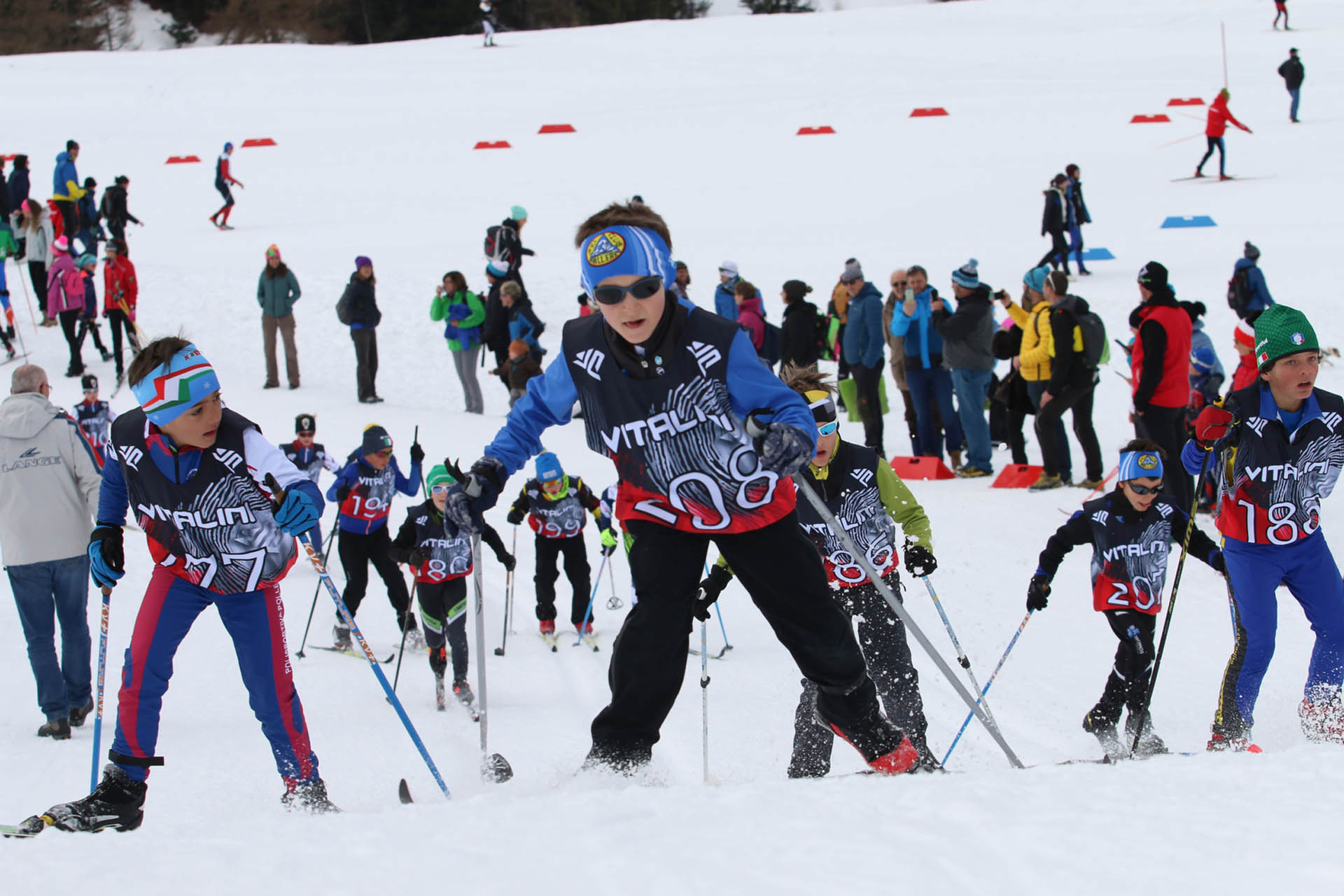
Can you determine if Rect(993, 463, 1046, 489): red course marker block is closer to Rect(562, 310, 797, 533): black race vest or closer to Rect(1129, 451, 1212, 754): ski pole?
Rect(1129, 451, 1212, 754): ski pole

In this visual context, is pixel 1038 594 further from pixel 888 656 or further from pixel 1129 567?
pixel 888 656

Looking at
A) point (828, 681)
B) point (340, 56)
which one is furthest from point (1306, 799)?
point (340, 56)

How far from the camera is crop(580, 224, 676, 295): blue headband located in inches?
133

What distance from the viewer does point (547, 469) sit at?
26.3ft

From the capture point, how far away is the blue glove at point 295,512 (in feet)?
13.5

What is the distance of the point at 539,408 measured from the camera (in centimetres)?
361

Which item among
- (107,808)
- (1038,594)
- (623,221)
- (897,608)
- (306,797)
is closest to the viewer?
(623,221)

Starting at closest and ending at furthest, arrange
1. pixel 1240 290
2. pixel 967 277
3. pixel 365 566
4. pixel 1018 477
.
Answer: pixel 365 566 < pixel 1018 477 < pixel 967 277 < pixel 1240 290

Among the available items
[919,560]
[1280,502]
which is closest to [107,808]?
[919,560]

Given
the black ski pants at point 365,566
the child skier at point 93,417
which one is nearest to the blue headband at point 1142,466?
the black ski pants at point 365,566

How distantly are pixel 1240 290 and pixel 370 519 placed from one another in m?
8.02

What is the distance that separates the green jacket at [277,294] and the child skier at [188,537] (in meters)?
10.1

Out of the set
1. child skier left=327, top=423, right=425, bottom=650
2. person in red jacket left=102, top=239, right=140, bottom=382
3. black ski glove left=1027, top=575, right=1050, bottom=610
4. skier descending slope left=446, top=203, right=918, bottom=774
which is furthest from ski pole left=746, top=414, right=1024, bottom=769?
person in red jacket left=102, top=239, right=140, bottom=382

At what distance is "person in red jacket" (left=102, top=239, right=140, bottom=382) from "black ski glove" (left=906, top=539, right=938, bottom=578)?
1181cm
